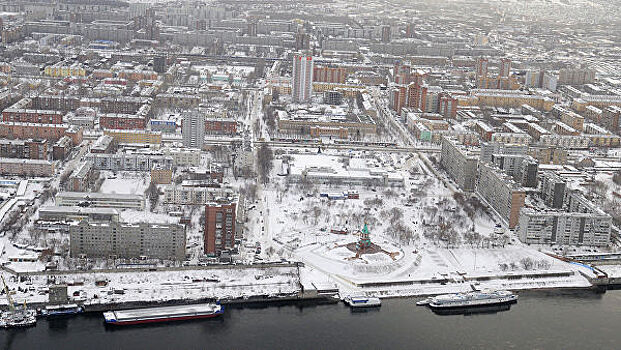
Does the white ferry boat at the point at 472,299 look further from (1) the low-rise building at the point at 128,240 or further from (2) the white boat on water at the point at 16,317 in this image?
(2) the white boat on water at the point at 16,317

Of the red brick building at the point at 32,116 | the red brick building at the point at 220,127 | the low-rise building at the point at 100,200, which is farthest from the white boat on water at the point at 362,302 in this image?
the red brick building at the point at 32,116

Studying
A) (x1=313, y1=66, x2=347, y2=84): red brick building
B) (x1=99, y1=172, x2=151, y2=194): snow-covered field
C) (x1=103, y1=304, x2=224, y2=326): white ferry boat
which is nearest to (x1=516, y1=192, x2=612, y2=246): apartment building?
(x1=103, y1=304, x2=224, y2=326): white ferry boat

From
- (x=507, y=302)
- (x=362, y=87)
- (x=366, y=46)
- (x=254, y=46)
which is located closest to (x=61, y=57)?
(x=254, y=46)

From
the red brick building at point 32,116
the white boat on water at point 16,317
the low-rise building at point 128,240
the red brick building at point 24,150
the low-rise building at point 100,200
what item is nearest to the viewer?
the white boat on water at point 16,317

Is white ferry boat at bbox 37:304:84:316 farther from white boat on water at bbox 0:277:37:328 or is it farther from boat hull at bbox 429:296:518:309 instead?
boat hull at bbox 429:296:518:309

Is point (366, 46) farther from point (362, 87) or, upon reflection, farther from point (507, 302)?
point (507, 302)
